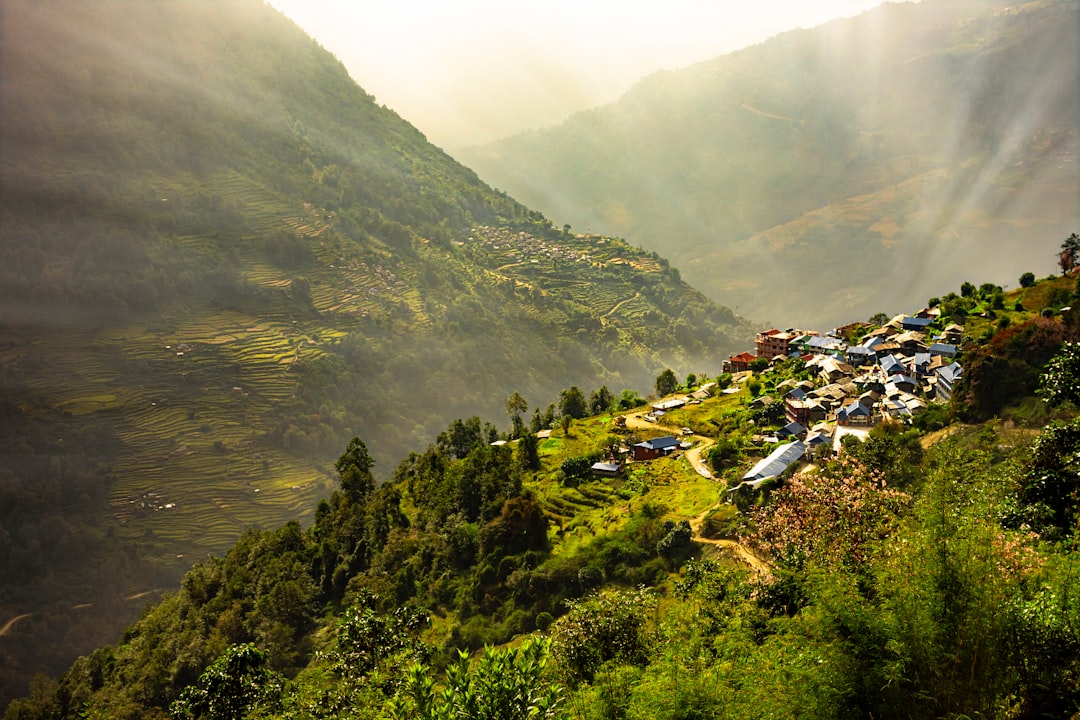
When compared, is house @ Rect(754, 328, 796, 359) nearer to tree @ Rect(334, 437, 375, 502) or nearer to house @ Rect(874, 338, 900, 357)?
house @ Rect(874, 338, 900, 357)

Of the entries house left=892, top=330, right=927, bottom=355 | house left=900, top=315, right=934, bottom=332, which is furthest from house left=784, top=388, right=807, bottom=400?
house left=900, top=315, right=934, bottom=332

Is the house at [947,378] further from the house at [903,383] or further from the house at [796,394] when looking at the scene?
the house at [796,394]

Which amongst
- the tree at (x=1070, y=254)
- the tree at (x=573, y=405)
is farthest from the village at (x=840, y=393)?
the tree at (x=1070, y=254)

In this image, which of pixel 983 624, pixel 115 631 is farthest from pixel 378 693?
pixel 115 631

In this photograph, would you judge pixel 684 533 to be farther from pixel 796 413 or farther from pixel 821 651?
pixel 821 651

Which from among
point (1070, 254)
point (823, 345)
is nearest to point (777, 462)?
point (823, 345)

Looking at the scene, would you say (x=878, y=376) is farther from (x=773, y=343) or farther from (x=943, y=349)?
(x=773, y=343)
